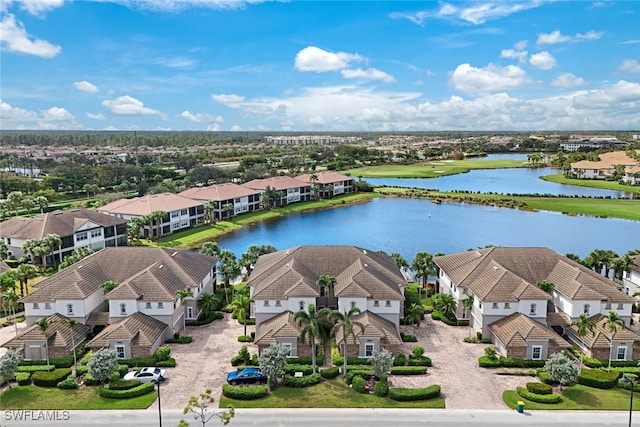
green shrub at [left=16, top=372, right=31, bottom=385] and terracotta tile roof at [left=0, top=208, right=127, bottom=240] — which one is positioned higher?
terracotta tile roof at [left=0, top=208, right=127, bottom=240]

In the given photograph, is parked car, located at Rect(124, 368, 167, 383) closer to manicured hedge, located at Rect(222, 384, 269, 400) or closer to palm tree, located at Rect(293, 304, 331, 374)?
manicured hedge, located at Rect(222, 384, 269, 400)

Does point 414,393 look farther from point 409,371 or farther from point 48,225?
point 48,225

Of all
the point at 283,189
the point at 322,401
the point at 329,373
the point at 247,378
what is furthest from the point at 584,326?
the point at 283,189

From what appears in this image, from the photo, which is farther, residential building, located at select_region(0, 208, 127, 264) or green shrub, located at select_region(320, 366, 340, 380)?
residential building, located at select_region(0, 208, 127, 264)

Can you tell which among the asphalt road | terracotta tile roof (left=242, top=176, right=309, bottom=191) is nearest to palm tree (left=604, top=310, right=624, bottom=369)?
the asphalt road

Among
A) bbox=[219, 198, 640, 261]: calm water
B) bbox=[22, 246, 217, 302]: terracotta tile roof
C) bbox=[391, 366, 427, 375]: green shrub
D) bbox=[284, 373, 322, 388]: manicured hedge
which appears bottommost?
bbox=[391, 366, 427, 375]: green shrub

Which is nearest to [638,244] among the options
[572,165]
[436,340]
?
[436,340]

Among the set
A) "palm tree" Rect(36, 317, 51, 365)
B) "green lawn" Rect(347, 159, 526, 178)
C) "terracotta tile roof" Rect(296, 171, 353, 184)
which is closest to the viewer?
"palm tree" Rect(36, 317, 51, 365)

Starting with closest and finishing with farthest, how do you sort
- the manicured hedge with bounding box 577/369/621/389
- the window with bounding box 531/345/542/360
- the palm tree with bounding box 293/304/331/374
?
the manicured hedge with bounding box 577/369/621/389
the palm tree with bounding box 293/304/331/374
the window with bounding box 531/345/542/360
